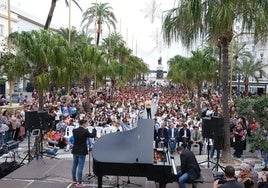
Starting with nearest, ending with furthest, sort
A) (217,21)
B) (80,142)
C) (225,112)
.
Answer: (80,142) < (217,21) < (225,112)

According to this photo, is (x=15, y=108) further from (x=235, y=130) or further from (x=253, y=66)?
(x=253, y=66)

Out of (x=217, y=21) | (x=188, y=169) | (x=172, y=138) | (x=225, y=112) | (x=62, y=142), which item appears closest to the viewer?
(x=188, y=169)

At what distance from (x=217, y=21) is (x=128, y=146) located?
6.29 m

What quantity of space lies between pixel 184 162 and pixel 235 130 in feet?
26.2

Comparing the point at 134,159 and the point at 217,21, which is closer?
the point at 134,159

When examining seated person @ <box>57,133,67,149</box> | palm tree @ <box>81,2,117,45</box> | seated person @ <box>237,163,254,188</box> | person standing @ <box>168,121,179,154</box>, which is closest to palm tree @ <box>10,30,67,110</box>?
seated person @ <box>57,133,67,149</box>

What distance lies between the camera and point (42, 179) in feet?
40.3

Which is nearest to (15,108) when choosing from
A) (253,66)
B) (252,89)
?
(253,66)

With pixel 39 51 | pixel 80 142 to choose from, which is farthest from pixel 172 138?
pixel 80 142

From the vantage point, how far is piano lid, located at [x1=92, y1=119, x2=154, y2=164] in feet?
32.7

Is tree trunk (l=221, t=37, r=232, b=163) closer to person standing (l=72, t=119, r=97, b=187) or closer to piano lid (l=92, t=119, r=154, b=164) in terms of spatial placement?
piano lid (l=92, t=119, r=154, b=164)

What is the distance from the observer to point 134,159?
32.4 feet

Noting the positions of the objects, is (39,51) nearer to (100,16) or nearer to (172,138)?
(172,138)

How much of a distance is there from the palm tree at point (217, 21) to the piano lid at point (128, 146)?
5668mm
